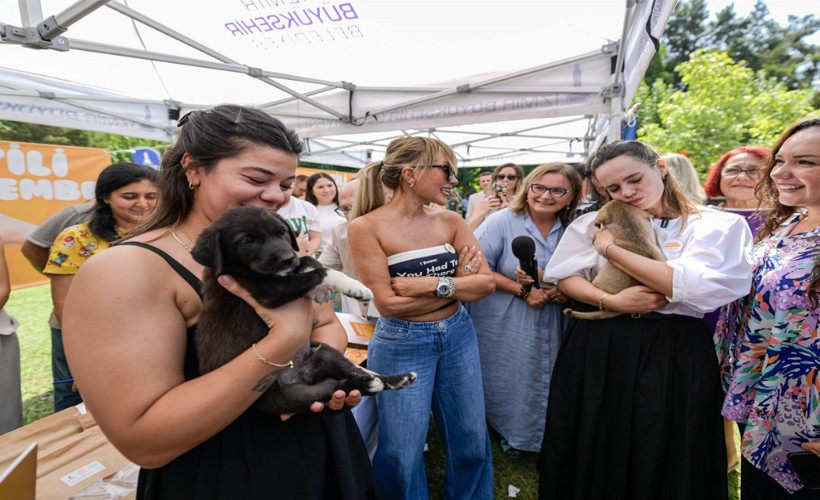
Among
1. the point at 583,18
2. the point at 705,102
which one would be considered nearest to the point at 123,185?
the point at 583,18

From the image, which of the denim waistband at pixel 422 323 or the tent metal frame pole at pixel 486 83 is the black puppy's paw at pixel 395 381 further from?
the tent metal frame pole at pixel 486 83

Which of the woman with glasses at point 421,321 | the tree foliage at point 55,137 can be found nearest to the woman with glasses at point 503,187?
the woman with glasses at point 421,321

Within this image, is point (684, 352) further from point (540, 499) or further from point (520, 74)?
point (520, 74)

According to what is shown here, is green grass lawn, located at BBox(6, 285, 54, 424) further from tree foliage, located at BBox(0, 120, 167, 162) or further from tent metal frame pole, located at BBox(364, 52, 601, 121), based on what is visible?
tree foliage, located at BBox(0, 120, 167, 162)

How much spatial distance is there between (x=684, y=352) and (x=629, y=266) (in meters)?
0.68

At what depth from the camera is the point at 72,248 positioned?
3.27 m

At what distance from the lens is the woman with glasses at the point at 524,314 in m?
3.71

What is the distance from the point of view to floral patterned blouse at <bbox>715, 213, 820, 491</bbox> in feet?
6.76

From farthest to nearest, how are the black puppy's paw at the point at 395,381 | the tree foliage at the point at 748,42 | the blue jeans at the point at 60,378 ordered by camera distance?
1. the tree foliage at the point at 748,42
2. the blue jeans at the point at 60,378
3. the black puppy's paw at the point at 395,381

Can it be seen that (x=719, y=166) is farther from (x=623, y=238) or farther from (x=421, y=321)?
(x=421, y=321)

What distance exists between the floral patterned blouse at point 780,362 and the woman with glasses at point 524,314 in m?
1.44

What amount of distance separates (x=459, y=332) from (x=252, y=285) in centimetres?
188

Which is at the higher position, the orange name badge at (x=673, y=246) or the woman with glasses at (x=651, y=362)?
the orange name badge at (x=673, y=246)

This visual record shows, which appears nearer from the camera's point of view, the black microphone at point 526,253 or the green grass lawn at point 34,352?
the black microphone at point 526,253
